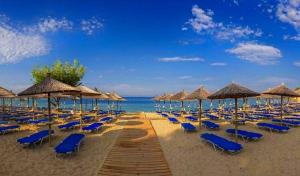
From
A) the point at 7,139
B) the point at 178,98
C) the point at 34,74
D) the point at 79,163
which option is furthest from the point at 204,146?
the point at 34,74

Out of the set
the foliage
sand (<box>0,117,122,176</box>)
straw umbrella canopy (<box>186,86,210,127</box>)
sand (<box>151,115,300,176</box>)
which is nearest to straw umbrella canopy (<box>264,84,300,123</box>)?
sand (<box>151,115,300,176</box>)

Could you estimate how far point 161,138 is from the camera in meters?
12.5

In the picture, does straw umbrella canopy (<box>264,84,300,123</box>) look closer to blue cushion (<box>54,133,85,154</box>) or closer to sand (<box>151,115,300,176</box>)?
sand (<box>151,115,300,176</box>)

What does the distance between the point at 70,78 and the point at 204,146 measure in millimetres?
20872

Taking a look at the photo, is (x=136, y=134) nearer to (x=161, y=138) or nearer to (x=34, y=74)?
(x=161, y=138)

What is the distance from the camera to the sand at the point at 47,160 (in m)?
7.65

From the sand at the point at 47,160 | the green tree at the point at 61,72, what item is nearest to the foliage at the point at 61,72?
the green tree at the point at 61,72

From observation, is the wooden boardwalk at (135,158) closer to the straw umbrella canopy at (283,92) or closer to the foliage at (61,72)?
the straw umbrella canopy at (283,92)

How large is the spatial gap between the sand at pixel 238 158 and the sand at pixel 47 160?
276 cm

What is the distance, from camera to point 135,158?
9078mm

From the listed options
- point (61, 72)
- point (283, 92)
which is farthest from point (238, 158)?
point (61, 72)

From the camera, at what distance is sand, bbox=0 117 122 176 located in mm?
7648

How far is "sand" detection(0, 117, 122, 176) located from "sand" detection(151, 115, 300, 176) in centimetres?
276

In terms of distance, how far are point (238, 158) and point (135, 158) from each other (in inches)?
152
